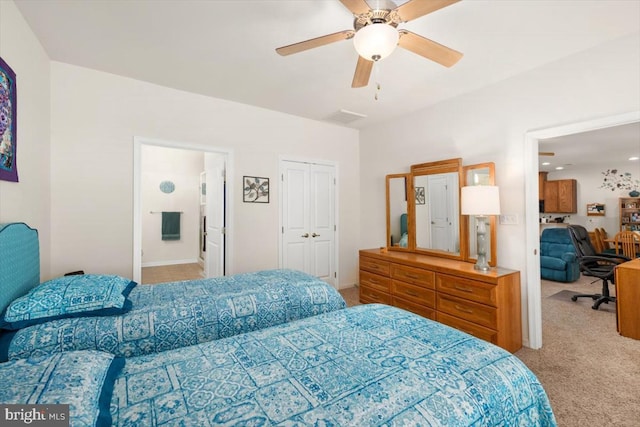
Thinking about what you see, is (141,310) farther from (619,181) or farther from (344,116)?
(619,181)

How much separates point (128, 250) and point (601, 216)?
31.9 ft

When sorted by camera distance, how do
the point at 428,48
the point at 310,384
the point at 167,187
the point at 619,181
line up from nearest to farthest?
the point at 310,384, the point at 428,48, the point at 619,181, the point at 167,187

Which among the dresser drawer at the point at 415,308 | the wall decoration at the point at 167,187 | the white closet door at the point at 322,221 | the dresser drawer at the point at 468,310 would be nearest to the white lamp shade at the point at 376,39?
the dresser drawer at the point at 468,310

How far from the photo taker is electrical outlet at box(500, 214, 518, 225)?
287 cm

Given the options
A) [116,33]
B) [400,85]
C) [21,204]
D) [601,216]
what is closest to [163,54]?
[116,33]

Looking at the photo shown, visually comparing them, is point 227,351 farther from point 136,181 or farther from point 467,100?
point 467,100

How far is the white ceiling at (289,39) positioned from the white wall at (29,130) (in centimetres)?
16

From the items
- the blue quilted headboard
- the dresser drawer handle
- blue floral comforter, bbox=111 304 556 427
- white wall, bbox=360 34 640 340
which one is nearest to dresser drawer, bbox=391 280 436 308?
the dresser drawer handle

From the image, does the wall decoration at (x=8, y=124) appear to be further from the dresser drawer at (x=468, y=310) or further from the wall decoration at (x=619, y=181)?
the wall decoration at (x=619, y=181)

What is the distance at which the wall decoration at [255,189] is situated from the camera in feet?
12.3

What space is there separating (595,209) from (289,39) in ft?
27.9

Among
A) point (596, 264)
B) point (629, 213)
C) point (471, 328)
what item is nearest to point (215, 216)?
point (471, 328)

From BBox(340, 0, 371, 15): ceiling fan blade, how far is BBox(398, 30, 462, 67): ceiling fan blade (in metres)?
0.26

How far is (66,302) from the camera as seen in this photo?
1558 millimetres
